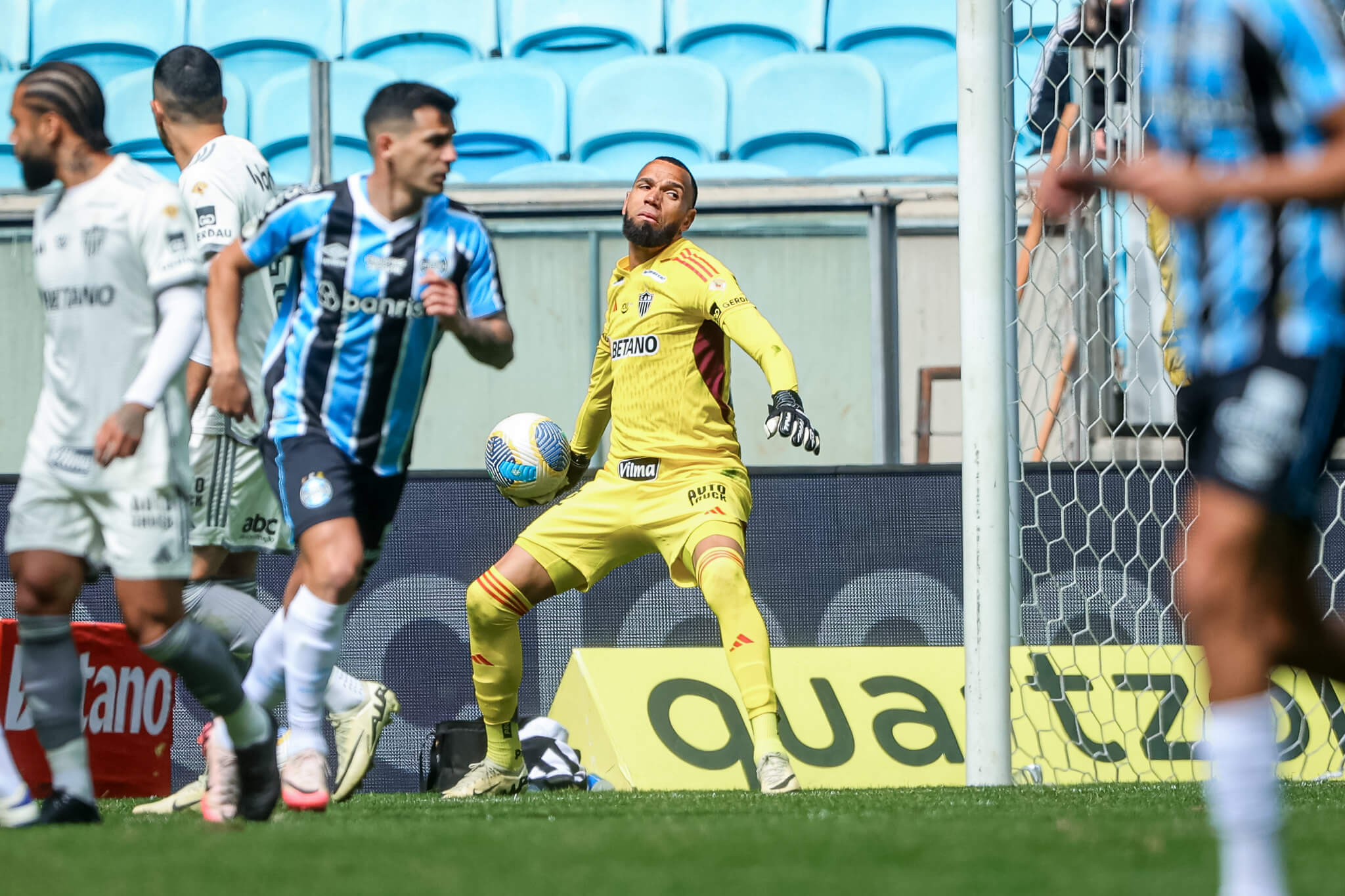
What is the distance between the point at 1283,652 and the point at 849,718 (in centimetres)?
344

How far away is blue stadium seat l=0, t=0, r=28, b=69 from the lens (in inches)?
512

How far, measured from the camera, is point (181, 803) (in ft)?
15.4

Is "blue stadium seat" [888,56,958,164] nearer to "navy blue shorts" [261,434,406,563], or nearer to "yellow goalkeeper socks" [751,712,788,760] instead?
"yellow goalkeeper socks" [751,712,788,760]

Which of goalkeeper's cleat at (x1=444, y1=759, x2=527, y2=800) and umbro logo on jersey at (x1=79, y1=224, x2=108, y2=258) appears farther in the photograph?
goalkeeper's cleat at (x1=444, y1=759, x2=527, y2=800)

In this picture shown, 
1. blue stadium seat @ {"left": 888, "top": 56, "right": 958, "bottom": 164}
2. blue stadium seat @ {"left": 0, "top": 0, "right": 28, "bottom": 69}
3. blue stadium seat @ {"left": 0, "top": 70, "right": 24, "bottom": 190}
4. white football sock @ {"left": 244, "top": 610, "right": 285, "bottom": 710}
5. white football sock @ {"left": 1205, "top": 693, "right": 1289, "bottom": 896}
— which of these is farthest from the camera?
blue stadium seat @ {"left": 0, "top": 0, "right": 28, "bottom": 69}

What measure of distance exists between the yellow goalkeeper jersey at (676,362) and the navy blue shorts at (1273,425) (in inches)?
123

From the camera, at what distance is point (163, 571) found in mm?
3701

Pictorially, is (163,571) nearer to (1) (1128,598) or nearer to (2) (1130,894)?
(2) (1130,894)

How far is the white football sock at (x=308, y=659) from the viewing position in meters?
3.92

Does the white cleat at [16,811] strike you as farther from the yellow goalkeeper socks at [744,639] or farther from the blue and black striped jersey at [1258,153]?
the blue and black striped jersey at [1258,153]

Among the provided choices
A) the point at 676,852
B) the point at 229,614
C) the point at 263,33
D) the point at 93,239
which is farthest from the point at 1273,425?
the point at 263,33

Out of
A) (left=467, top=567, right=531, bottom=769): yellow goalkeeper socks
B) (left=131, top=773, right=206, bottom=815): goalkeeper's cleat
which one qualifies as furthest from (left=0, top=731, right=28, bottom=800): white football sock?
(left=467, top=567, right=531, bottom=769): yellow goalkeeper socks

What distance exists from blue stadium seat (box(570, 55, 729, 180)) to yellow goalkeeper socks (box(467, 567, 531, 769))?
703cm

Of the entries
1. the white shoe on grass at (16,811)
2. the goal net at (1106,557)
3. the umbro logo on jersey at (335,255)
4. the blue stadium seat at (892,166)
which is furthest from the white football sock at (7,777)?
the blue stadium seat at (892,166)
